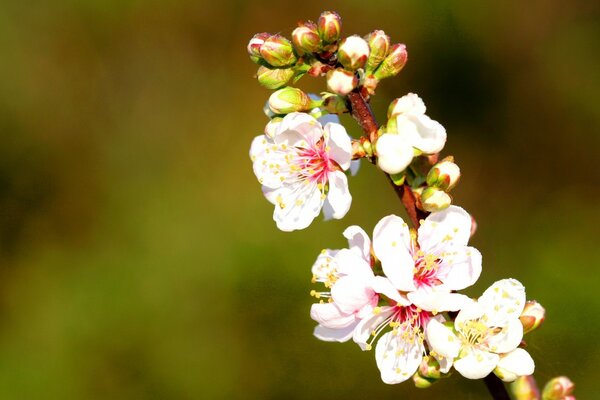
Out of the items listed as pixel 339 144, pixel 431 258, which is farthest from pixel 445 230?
pixel 339 144

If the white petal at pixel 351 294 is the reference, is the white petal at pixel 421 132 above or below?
above

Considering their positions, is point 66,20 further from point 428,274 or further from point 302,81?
point 428,274

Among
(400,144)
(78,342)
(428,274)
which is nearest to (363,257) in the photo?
(428,274)

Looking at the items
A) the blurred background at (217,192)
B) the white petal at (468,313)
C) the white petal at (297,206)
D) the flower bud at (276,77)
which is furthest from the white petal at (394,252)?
the blurred background at (217,192)

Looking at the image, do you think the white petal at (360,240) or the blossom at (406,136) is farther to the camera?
the white petal at (360,240)

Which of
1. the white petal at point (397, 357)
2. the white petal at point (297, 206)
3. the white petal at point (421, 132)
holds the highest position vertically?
the white petal at point (421, 132)

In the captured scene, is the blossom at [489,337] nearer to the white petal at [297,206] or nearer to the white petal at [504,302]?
the white petal at [504,302]

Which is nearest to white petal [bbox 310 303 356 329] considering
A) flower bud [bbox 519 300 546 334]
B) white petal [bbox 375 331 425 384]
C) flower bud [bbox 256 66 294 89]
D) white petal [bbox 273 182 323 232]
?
white petal [bbox 375 331 425 384]
